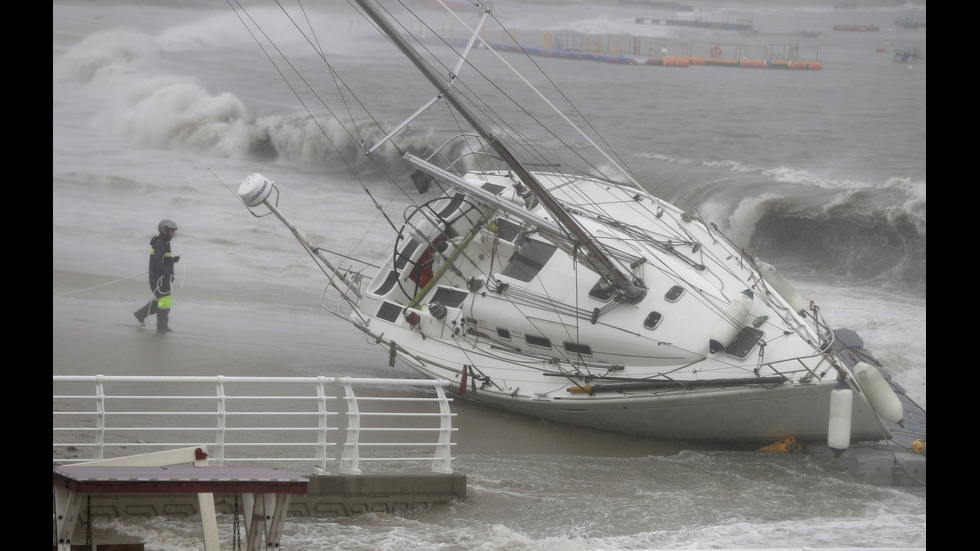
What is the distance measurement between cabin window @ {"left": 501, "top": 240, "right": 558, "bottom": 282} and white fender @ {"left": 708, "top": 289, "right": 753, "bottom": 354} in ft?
6.71

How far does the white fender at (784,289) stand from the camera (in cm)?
1205

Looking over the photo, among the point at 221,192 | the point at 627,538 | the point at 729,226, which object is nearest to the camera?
the point at 627,538

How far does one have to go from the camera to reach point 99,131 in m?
24.8

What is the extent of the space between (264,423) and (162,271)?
11.8 feet

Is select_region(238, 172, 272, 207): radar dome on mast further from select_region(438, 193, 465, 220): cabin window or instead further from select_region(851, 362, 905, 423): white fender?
select_region(851, 362, 905, 423): white fender

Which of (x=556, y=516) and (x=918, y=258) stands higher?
(x=918, y=258)

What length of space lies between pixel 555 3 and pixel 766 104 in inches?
193

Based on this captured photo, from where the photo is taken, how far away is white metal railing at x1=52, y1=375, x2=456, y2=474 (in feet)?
23.8

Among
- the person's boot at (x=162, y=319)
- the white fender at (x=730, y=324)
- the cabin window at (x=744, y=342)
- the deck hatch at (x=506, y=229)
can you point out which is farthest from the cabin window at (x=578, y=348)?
the person's boot at (x=162, y=319)

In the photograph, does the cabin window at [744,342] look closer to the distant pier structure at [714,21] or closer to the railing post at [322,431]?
the railing post at [322,431]

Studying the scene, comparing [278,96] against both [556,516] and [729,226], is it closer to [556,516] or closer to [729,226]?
[729,226]

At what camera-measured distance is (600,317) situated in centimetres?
1120

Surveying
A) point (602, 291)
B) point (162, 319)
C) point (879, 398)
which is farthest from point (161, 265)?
point (879, 398)

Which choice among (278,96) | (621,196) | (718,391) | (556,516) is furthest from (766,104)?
(556,516)
